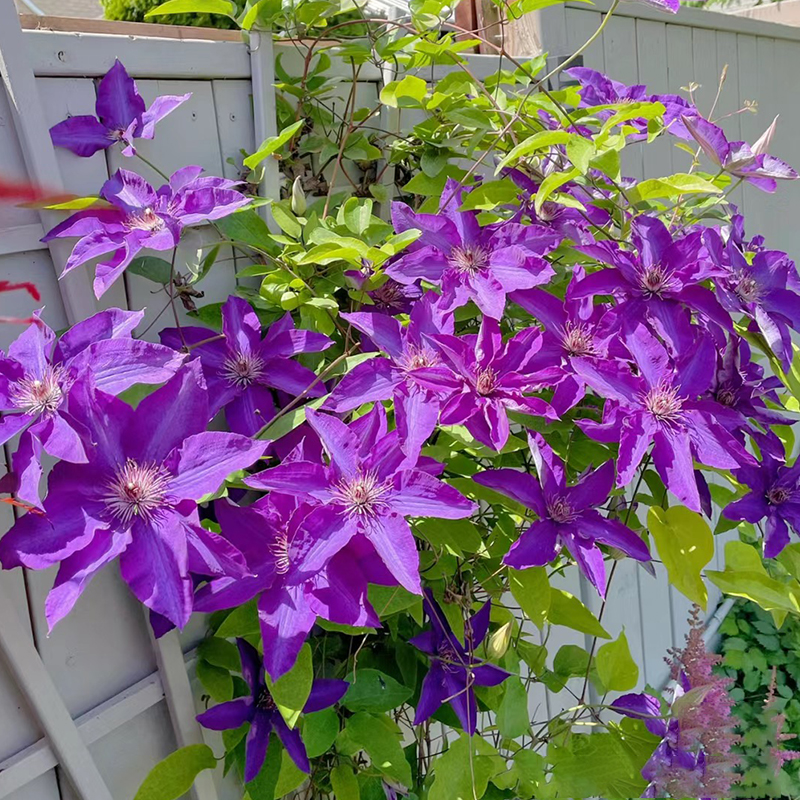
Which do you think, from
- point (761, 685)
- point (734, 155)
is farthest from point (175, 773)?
point (761, 685)

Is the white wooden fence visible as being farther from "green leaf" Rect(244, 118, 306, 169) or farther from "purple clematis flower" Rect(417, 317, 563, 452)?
"purple clematis flower" Rect(417, 317, 563, 452)

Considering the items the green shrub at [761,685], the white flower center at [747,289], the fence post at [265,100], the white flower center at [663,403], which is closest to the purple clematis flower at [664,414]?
the white flower center at [663,403]

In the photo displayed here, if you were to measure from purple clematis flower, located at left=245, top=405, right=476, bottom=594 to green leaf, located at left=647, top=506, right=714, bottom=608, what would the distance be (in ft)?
0.86

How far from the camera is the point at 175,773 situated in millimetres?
780

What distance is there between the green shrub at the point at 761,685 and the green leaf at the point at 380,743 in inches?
60.3

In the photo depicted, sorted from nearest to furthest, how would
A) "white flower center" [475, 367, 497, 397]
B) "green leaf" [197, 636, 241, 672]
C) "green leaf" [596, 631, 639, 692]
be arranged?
1. "white flower center" [475, 367, 497, 397]
2. "green leaf" [197, 636, 241, 672]
3. "green leaf" [596, 631, 639, 692]

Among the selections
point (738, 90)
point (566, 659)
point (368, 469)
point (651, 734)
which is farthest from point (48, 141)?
point (738, 90)

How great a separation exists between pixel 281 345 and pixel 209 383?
8 centimetres

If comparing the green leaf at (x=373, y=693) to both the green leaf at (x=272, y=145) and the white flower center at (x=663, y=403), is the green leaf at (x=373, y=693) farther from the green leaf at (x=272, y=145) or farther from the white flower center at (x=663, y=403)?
the green leaf at (x=272, y=145)

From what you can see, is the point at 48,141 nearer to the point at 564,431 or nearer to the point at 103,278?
the point at 103,278

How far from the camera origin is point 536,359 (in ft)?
2.21

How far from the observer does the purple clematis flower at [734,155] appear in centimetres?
82

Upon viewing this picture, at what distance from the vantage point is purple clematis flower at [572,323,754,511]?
2.08 ft

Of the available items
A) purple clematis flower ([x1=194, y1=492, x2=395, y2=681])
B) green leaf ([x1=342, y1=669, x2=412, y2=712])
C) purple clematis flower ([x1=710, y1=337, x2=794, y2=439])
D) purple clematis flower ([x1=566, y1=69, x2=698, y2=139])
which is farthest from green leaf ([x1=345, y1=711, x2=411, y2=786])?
purple clematis flower ([x1=566, y1=69, x2=698, y2=139])
